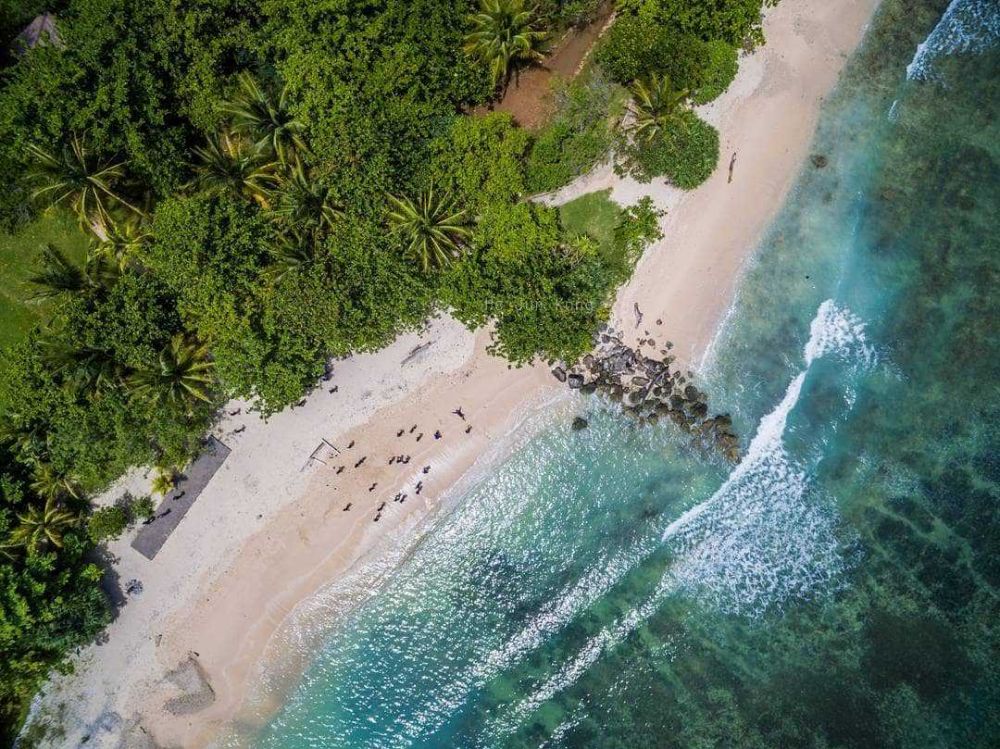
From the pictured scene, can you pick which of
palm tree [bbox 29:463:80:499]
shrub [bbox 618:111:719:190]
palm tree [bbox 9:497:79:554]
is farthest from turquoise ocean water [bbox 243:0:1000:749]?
palm tree [bbox 29:463:80:499]

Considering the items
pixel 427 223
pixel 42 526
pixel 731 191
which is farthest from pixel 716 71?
pixel 42 526

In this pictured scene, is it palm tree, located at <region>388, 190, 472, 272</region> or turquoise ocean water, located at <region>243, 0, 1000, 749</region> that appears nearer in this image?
palm tree, located at <region>388, 190, 472, 272</region>

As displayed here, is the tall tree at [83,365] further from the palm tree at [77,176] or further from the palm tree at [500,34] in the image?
the palm tree at [500,34]

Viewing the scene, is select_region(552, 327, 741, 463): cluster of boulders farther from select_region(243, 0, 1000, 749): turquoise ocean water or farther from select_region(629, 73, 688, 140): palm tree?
select_region(629, 73, 688, 140): palm tree

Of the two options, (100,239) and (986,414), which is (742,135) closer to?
(986,414)

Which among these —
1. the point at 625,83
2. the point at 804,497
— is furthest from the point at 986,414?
the point at 625,83

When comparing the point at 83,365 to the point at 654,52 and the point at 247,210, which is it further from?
the point at 654,52
